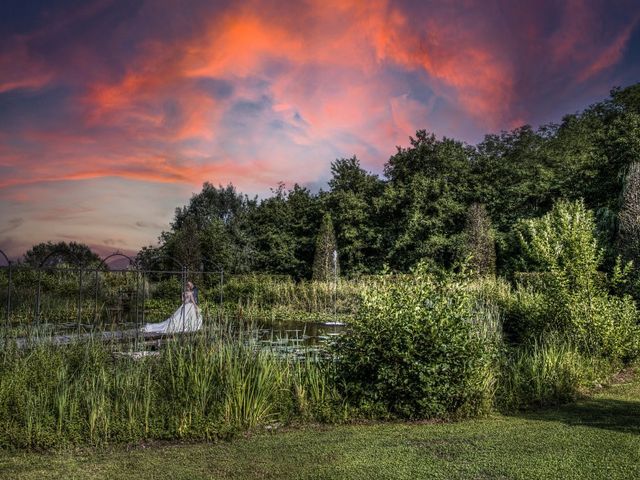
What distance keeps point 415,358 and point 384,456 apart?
1487 mm

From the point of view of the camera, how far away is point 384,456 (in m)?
4.36

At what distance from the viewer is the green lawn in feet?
13.2

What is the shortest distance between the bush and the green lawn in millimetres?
344

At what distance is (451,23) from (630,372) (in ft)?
33.3

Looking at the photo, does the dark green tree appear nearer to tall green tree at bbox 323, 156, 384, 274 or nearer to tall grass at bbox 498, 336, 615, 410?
tall grass at bbox 498, 336, 615, 410

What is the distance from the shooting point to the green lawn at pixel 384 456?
13.2 feet

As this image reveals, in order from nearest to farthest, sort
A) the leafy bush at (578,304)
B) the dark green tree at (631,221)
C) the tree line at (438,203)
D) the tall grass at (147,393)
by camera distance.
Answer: the tall grass at (147,393) → the leafy bush at (578,304) → the dark green tree at (631,221) → the tree line at (438,203)

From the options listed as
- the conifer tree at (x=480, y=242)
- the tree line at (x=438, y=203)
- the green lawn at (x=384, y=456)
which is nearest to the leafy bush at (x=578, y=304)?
the green lawn at (x=384, y=456)

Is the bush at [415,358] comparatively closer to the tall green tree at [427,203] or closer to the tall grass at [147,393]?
the tall grass at [147,393]

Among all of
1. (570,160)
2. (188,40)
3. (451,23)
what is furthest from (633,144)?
(188,40)

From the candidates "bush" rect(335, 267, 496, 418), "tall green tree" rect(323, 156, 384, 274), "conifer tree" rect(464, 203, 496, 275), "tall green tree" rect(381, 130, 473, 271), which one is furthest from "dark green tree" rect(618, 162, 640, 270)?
"tall green tree" rect(323, 156, 384, 274)

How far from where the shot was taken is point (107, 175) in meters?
13.2

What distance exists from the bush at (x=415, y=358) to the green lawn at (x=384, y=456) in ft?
1.13

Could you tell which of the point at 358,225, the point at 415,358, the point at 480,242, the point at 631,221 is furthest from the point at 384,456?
the point at 358,225
